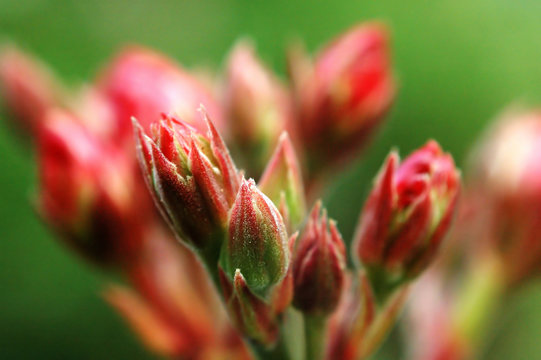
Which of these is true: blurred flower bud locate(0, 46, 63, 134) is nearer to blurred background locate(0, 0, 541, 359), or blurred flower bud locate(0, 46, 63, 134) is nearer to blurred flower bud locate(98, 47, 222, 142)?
blurred flower bud locate(98, 47, 222, 142)

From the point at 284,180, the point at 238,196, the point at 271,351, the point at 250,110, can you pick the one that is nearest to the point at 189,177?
the point at 238,196

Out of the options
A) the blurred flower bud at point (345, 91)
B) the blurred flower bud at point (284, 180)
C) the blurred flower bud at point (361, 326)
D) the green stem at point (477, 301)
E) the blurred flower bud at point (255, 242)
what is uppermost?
the blurred flower bud at point (345, 91)

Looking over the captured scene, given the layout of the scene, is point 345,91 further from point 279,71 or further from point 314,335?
point 279,71

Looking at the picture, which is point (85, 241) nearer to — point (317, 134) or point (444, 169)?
point (317, 134)

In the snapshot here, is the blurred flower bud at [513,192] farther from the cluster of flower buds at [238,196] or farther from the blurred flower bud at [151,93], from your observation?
the blurred flower bud at [151,93]

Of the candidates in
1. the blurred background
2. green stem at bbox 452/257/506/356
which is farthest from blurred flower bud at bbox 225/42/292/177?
the blurred background

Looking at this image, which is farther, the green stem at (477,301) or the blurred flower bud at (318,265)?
the green stem at (477,301)

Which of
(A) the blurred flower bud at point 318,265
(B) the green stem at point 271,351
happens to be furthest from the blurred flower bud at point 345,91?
(B) the green stem at point 271,351
